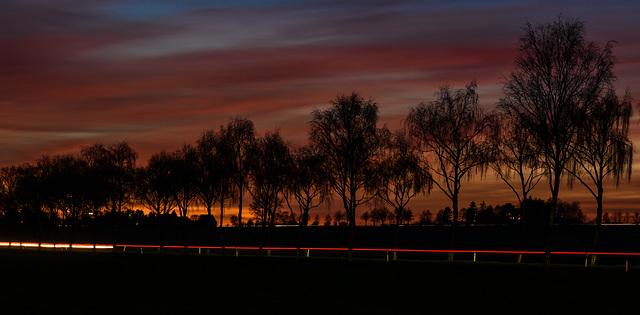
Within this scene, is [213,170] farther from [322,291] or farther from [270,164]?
[322,291]

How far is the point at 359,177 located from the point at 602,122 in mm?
26878

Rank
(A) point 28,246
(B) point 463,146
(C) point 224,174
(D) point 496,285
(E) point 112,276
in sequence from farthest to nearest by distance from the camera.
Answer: (A) point 28,246 → (C) point 224,174 → (B) point 463,146 → (E) point 112,276 → (D) point 496,285

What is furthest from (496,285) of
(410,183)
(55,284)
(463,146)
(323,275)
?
(410,183)

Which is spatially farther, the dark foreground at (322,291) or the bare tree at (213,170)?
the bare tree at (213,170)

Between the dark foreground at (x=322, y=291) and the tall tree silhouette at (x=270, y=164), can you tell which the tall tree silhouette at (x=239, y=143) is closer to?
the tall tree silhouette at (x=270, y=164)

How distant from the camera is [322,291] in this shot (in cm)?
3359

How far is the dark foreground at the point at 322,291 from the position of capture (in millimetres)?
26031

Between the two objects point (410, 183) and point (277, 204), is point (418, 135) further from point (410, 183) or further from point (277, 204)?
point (277, 204)

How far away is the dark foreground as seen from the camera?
26031mm

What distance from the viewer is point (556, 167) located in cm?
5531

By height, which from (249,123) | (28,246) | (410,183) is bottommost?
(28,246)

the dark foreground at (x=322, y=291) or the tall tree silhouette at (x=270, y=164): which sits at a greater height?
the tall tree silhouette at (x=270, y=164)

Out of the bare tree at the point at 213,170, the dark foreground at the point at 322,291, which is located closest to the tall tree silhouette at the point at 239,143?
the bare tree at the point at 213,170

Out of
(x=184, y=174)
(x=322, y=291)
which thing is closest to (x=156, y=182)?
(x=184, y=174)
